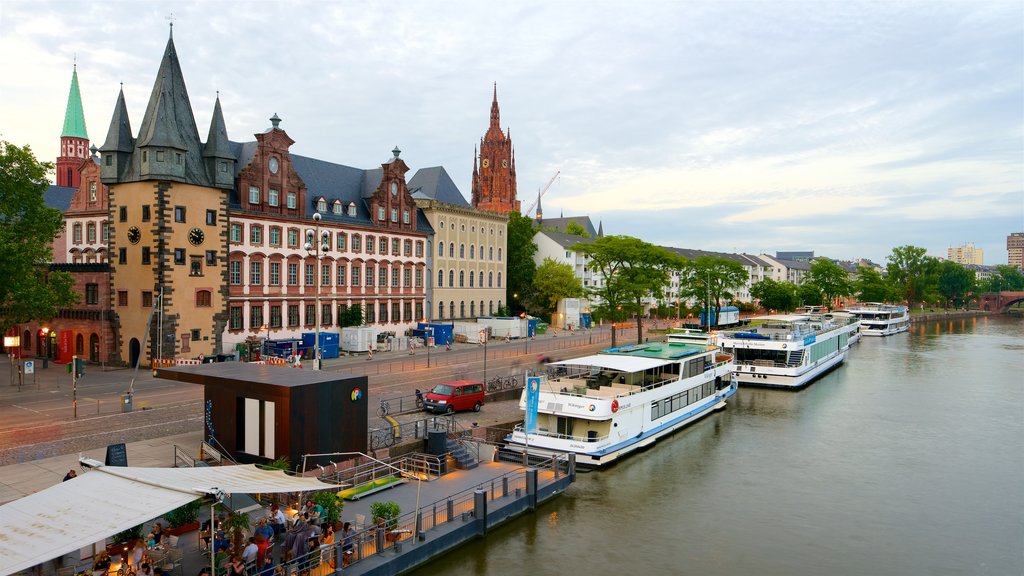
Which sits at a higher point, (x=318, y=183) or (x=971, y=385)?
(x=318, y=183)

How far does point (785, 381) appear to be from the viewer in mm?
58188

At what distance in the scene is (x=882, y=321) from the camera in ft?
390

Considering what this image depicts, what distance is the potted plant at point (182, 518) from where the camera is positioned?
65.0ft

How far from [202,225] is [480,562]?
44407 millimetres

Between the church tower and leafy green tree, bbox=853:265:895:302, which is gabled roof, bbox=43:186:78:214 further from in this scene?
leafy green tree, bbox=853:265:895:302

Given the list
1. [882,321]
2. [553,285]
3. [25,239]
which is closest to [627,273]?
[553,285]

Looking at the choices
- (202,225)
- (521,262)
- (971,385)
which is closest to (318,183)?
(202,225)

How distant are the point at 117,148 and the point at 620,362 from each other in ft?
145

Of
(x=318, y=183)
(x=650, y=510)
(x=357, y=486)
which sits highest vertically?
(x=318, y=183)

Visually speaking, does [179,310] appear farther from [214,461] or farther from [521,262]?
[521,262]

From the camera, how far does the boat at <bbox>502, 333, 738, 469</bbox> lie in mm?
32719

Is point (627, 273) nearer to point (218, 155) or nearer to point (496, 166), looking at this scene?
point (218, 155)

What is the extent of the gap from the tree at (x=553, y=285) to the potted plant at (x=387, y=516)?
287 feet

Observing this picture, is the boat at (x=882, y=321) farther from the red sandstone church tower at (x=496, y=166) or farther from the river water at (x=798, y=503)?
the red sandstone church tower at (x=496, y=166)
